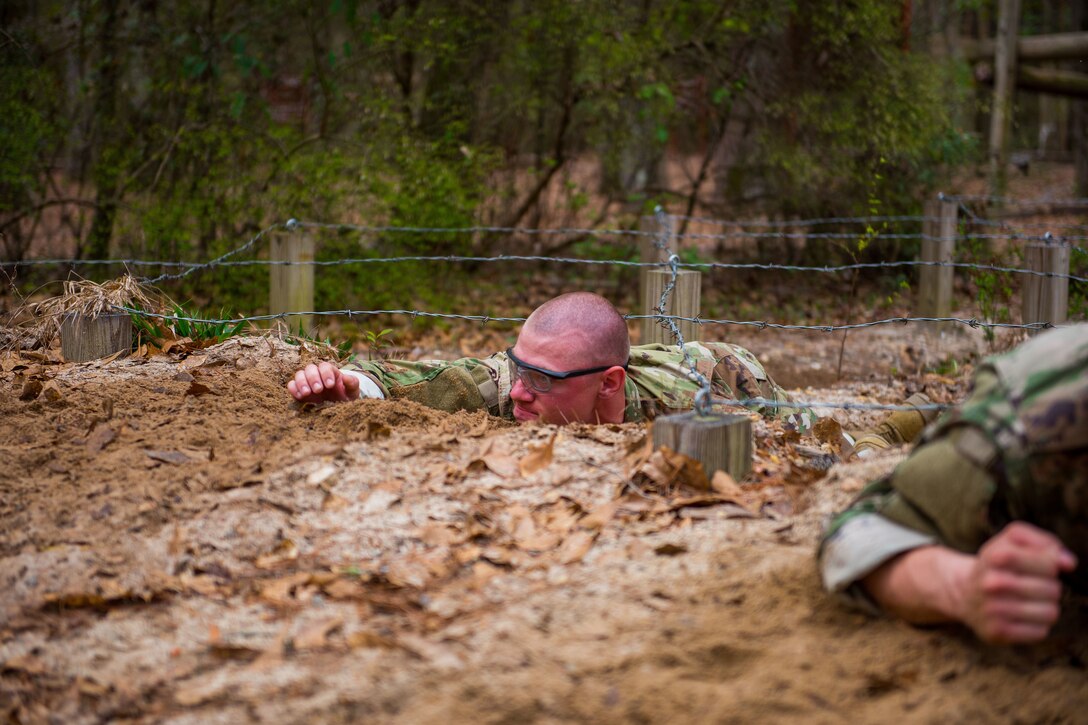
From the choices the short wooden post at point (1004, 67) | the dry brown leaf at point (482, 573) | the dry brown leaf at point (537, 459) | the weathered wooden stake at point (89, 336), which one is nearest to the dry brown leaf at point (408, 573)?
the dry brown leaf at point (482, 573)

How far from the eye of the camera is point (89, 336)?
4719 millimetres

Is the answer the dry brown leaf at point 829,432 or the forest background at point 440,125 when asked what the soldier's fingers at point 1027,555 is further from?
the forest background at point 440,125

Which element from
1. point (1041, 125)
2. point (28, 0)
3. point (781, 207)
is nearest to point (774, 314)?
point (781, 207)

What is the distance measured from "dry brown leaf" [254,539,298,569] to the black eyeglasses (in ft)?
4.28

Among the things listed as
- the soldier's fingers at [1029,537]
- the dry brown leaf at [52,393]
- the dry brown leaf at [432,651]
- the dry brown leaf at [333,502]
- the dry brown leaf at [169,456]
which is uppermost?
the soldier's fingers at [1029,537]

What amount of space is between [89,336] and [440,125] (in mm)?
6084

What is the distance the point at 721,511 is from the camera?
3.03 m

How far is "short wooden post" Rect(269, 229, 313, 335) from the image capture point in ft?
21.6

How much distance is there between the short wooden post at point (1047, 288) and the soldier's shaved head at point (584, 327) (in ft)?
11.0

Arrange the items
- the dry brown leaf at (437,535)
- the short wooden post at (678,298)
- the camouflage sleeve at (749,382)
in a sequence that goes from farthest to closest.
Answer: the short wooden post at (678,298), the camouflage sleeve at (749,382), the dry brown leaf at (437,535)

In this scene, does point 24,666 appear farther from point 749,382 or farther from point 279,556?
point 749,382

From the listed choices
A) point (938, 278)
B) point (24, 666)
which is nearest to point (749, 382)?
point (24, 666)

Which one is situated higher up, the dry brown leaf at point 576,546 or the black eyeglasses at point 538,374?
the black eyeglasses at point 538,374

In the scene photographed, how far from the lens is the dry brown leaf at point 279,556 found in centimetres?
286
